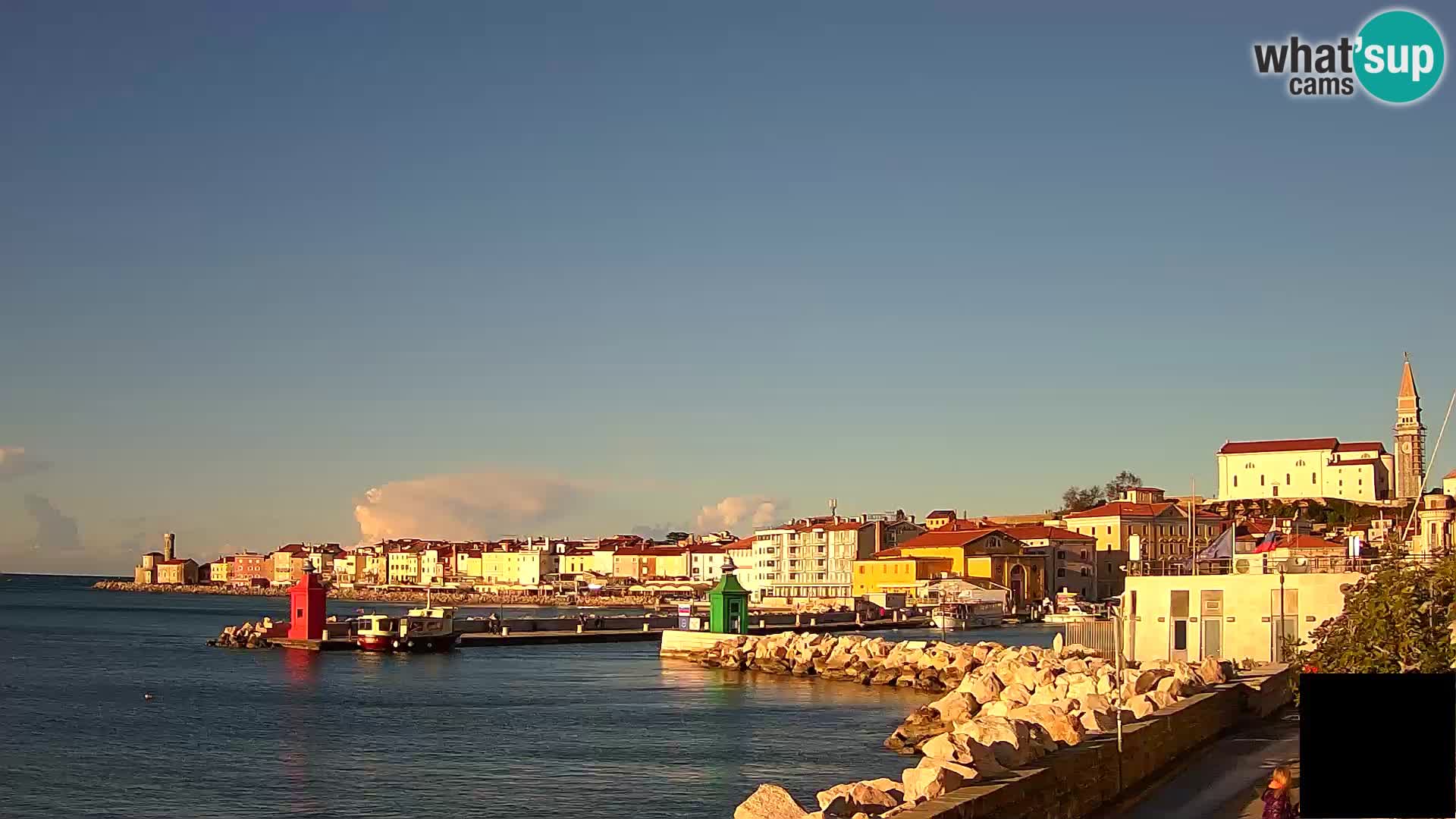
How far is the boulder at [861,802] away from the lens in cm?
1512

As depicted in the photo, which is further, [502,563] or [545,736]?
[502,563]

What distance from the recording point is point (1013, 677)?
3375 centimetres


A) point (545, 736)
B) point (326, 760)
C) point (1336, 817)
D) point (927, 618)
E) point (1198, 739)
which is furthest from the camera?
point (927, 618)

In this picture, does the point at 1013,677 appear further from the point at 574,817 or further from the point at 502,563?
the point at 502,563

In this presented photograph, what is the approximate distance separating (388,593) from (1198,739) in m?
179

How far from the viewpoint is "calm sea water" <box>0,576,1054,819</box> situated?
24.2 metres

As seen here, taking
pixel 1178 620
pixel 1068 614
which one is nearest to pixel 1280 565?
pixel 1178 620

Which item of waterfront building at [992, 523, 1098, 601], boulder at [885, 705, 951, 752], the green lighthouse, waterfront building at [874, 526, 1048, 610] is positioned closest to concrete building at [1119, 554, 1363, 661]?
boulder at [885, 705, 951, 752]

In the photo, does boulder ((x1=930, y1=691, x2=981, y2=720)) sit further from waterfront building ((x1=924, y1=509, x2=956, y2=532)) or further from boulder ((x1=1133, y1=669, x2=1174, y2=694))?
waterfront building ((x1=924, y1=509, x2=956, y2=532))

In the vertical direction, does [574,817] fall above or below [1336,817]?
below

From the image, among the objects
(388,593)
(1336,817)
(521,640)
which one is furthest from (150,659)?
(388,593)

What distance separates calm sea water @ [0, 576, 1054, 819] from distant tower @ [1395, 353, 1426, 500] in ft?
317

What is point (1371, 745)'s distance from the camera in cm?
450

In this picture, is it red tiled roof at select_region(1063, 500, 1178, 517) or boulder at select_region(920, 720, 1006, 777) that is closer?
boulder at select_region(920, 720, 1006, 777)
